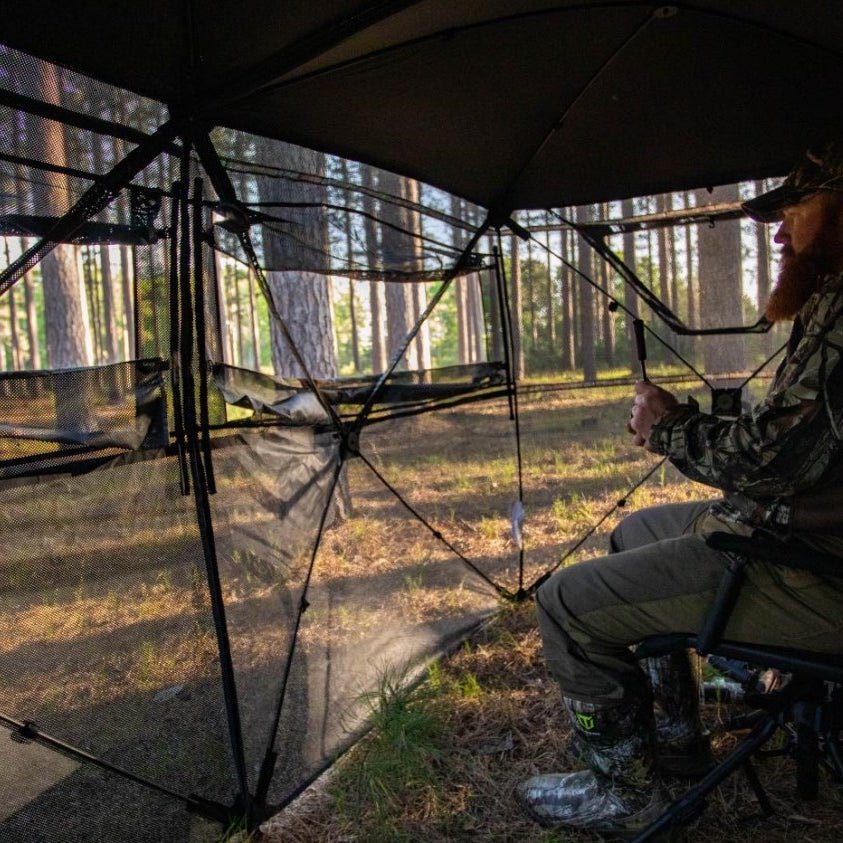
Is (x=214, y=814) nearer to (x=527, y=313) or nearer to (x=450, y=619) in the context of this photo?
(x=450, y=619)

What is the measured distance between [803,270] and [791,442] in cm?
76

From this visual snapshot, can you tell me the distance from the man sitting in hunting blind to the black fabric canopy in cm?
58

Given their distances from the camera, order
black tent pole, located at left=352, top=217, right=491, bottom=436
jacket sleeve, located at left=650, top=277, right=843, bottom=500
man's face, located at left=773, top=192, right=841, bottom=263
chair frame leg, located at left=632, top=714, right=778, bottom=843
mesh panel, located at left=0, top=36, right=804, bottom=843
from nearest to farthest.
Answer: jacket sleeve, located at left=650, top=277, right=843, bottom=500
mesh panel, located at left=0, top=36, right=804, bottom=843
chair frame leg, located at left=632, top=714, right=778, bottom=843
man's face, located at left=773, top=192, right=841, bottom=263
black tent pole, located at left=352, top=217, right=491, bottom=436

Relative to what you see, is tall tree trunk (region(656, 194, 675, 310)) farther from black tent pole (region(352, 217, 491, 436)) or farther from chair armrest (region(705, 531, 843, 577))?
chair armrest (region(705, 531, 843, 577))

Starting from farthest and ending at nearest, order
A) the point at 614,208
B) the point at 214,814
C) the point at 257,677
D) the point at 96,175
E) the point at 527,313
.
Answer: the point at 527,313, the point at 614,208, the point at 257,677, the point at 214,814, the point at 96,175

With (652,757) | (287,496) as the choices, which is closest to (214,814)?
(287,496)

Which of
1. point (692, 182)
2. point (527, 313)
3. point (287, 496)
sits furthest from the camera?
point (527, 313)

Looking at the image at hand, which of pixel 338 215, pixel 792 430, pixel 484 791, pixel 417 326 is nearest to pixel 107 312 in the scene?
pixel 338 215

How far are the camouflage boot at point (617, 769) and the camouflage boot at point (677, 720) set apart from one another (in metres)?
0.31

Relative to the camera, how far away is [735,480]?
5.83 ft

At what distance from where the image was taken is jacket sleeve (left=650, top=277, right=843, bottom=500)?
5.48ft

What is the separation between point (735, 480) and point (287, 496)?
57.4 inches

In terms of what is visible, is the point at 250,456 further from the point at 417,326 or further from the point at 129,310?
the point at 417,326

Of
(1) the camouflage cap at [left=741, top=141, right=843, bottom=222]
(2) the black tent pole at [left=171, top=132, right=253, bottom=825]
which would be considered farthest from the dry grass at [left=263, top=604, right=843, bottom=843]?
(1) the camouflage cap at [left=741, top=141, right=843, bottom=222]
